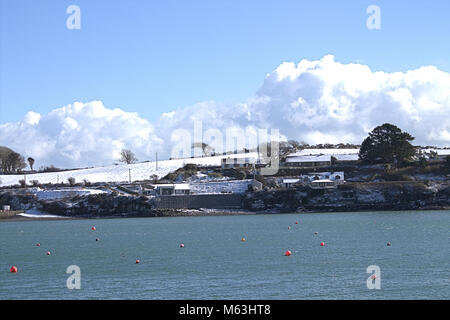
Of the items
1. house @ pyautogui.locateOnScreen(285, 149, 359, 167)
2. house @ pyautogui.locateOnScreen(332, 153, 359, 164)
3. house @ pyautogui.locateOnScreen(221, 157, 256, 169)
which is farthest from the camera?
house @ pyautogui.locateOnScreen(221, 157, 256, 169)

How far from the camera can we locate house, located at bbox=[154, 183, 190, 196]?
335 ft

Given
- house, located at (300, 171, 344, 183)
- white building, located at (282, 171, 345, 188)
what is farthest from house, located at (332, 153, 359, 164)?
house, located at (300, 171, 344, 183)

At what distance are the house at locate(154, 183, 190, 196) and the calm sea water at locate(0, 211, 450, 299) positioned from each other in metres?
41.3

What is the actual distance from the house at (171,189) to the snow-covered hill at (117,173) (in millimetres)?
23050

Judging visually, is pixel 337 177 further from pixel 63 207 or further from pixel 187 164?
pixel 63 207

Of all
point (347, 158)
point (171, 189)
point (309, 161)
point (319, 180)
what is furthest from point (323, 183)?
point (347, 158)

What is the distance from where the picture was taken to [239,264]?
3625cm

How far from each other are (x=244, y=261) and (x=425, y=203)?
5944 centimetres

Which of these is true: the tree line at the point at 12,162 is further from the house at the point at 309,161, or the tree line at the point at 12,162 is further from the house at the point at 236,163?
the house at the point at 309,161

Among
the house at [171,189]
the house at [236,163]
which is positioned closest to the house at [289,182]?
the house at [171,189]

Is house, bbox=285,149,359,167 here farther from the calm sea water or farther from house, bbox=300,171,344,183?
the calm sea water

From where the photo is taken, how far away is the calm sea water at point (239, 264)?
92.3ft
